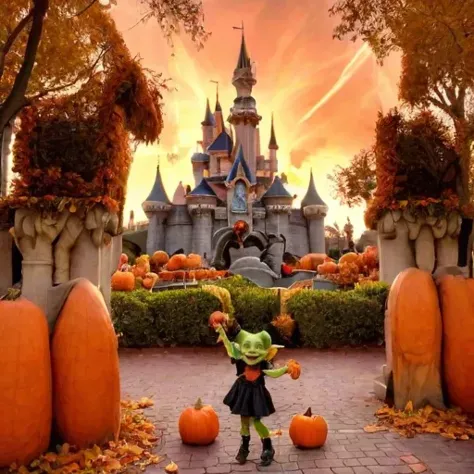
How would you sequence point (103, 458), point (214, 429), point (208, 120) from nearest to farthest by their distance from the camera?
1. point (103, 458)
2. point (214, 429)
3. point (208, 120)

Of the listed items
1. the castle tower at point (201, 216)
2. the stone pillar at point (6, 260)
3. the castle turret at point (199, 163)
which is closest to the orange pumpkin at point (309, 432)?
the stone pillar at point (6, 260)

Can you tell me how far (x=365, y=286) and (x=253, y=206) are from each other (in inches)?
1144

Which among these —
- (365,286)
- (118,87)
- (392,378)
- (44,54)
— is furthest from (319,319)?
(44,54)

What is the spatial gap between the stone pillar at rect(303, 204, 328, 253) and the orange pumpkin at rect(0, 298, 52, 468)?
120 feet

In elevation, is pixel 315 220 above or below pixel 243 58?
below

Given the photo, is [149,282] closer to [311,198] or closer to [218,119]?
[311,198]

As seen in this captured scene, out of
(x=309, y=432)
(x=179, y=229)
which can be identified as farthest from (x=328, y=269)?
(x=179, y=229)

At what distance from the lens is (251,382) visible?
14.6 ft

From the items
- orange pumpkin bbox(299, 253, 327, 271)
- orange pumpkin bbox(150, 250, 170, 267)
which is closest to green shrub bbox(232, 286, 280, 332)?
orange pumpkin bbox(299, 253, 327, 271)

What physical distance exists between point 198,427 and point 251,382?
75cm

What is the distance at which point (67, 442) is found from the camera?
427 centimetres

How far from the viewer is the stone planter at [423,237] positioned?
8.17m

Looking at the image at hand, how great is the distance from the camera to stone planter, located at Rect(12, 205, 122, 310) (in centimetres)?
654

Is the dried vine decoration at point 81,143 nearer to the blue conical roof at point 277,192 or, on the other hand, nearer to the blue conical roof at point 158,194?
the blue conical roof at point 277,192
